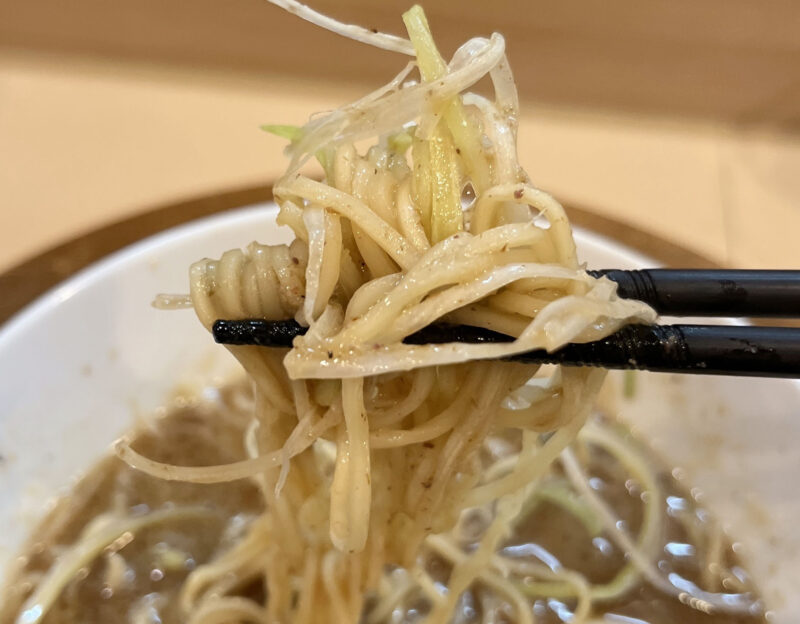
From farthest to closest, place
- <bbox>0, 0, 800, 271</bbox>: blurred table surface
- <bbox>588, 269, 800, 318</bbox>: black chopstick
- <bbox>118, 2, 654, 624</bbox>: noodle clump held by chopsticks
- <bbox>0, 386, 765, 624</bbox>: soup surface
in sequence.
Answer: <bbox>0, 0, 800, 271</bbox>: blurred table surface → <bbox>0, 386, 765, 624</bbox>: soup surface → <bbox>588, 269, 800, 318</bbox>: black chopstick → <bbox>118, 2, 654, 624</bbox>: noodle clump held by chopsticks

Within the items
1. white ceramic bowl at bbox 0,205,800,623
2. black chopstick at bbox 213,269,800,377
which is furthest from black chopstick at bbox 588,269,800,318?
white ceramic bowl at bbox 0,205,800,623

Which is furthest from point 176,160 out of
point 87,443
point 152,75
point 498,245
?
point 498,245

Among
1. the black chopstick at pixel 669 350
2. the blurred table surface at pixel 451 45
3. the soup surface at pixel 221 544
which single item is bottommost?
the soup surface at pixel 221 544

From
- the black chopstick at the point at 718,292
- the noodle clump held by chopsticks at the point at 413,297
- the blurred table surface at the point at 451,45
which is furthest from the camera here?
the blurred table surface at the point at 451,45

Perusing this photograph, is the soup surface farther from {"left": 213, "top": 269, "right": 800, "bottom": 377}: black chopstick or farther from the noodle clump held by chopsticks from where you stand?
{"left": 213, "top": 269, "right": 800, "bottom": 377}: black chopstick

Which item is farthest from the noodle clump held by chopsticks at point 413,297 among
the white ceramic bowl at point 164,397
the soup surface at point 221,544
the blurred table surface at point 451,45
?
the blurred table surface at point 451,45

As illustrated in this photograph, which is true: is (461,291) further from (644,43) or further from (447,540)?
(644,43)

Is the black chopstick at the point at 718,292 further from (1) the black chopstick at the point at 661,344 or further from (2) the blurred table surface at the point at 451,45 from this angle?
(2) the blurred table surface at the point at 451,45

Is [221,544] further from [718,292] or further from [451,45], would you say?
[451,45]
